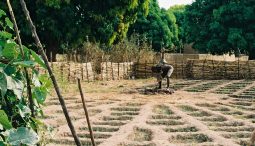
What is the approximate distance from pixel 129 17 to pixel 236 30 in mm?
6560

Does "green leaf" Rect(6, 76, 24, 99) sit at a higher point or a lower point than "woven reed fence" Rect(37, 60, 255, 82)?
higher

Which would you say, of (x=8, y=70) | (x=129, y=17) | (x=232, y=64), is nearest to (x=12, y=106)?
(x=8, y=70)

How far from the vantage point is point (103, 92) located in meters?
10.7

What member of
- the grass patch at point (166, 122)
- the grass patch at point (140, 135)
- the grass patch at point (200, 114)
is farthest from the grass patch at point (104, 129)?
the grass patch at point (200, 114)

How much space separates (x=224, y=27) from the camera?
22.7 meters

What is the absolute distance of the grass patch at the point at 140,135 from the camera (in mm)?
5359

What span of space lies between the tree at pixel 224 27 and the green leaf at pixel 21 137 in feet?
Result: 67.8

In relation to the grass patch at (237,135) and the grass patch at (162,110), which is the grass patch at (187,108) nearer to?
the grass patch at (162,110)

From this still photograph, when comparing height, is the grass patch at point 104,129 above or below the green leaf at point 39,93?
below

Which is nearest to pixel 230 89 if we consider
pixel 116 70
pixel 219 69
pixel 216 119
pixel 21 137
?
pixel 219 69

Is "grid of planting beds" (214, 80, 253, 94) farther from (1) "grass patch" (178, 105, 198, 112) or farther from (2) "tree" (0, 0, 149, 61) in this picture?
(2) "tree" (0, 0, 149, 61)

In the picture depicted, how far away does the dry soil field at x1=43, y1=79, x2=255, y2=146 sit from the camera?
5.26 metres

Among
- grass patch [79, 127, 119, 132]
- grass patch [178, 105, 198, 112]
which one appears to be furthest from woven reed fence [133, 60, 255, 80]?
grass patch [79, 127, 119, 132]

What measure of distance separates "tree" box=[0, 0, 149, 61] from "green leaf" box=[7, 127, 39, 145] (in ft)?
42.6
